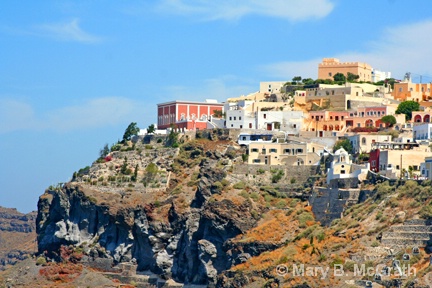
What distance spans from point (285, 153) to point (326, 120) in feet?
31.5

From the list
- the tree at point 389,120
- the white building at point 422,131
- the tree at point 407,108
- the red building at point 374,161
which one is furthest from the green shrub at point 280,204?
the tree at point 407,108

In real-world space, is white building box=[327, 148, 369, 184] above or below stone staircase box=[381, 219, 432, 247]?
above

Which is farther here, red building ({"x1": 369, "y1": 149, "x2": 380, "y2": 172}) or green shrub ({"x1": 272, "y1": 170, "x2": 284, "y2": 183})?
green shrub ({"x1": 272, "y1": 170, "x2": 284, "y2": 183})

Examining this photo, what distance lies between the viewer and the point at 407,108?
11150 cm

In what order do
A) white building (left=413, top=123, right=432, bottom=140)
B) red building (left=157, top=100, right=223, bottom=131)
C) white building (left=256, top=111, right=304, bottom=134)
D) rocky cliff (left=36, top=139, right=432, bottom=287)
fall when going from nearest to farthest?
1. rocky cliff (left=36, top=139, right=432, bottom=287)
2. white building (left=413, top=123, right=432, bottom=140)
3. white building (left=256, top=111, right=304, bottom=134)
4. red building (left=157, top=100, right=223, bottom=131)

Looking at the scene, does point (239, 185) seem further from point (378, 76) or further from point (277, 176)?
point (378, 76)

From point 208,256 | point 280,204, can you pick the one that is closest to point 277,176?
point 280,204

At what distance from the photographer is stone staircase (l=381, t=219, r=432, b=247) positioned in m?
77.6

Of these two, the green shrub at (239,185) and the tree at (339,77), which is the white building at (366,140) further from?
the tree at (339,77)

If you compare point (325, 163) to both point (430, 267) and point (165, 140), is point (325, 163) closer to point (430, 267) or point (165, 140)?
point (165, 140)

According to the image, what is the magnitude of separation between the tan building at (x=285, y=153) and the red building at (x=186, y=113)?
11940 mm

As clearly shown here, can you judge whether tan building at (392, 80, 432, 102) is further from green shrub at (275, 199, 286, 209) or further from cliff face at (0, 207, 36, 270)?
cliff face at (0, 207, 36, 270)

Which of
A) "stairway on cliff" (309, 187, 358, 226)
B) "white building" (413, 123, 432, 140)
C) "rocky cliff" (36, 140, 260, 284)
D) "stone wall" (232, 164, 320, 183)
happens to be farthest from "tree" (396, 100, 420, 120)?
"stairway on cliff" (309, 187, 358, 226)

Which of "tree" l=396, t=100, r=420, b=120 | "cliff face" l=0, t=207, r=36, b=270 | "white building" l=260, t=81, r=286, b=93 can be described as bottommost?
"cliff face" l=0, t=207, r=36, b=270
